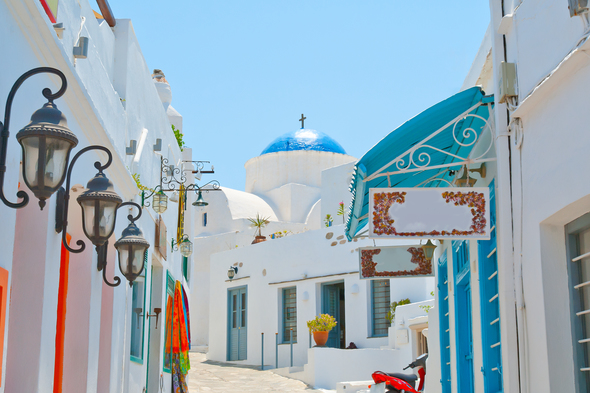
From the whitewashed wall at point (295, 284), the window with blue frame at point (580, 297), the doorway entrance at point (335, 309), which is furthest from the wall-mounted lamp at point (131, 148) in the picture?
the doorway entrance at point (335, 309)

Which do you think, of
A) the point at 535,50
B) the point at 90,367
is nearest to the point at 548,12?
the point at 535,50

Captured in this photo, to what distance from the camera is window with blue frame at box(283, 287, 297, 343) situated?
19.6 metres

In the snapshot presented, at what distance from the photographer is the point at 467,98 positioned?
5.90 meters

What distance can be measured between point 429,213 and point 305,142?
1027 inches

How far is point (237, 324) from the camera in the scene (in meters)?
21.1

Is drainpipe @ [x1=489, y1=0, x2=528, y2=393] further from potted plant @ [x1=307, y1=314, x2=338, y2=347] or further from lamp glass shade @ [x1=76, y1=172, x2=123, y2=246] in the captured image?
potted plant @ [x1=307, y1=314, x2=338, y2=347]

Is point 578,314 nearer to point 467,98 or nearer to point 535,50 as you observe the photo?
point 535,50

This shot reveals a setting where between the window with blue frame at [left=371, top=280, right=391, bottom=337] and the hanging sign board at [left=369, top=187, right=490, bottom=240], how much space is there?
1278cm

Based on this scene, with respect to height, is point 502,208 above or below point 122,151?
below

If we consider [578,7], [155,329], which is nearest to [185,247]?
[155,329]

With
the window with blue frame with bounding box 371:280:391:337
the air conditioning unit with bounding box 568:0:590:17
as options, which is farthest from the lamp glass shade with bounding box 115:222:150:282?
the window with blue frame with bounding box 371:280:391:337

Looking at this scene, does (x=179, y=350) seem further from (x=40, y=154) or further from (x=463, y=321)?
(x=40, y=154)

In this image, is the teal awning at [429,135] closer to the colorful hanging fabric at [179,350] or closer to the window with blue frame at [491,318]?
the window with blue frame at [491,318]

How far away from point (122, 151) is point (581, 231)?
5.43m
